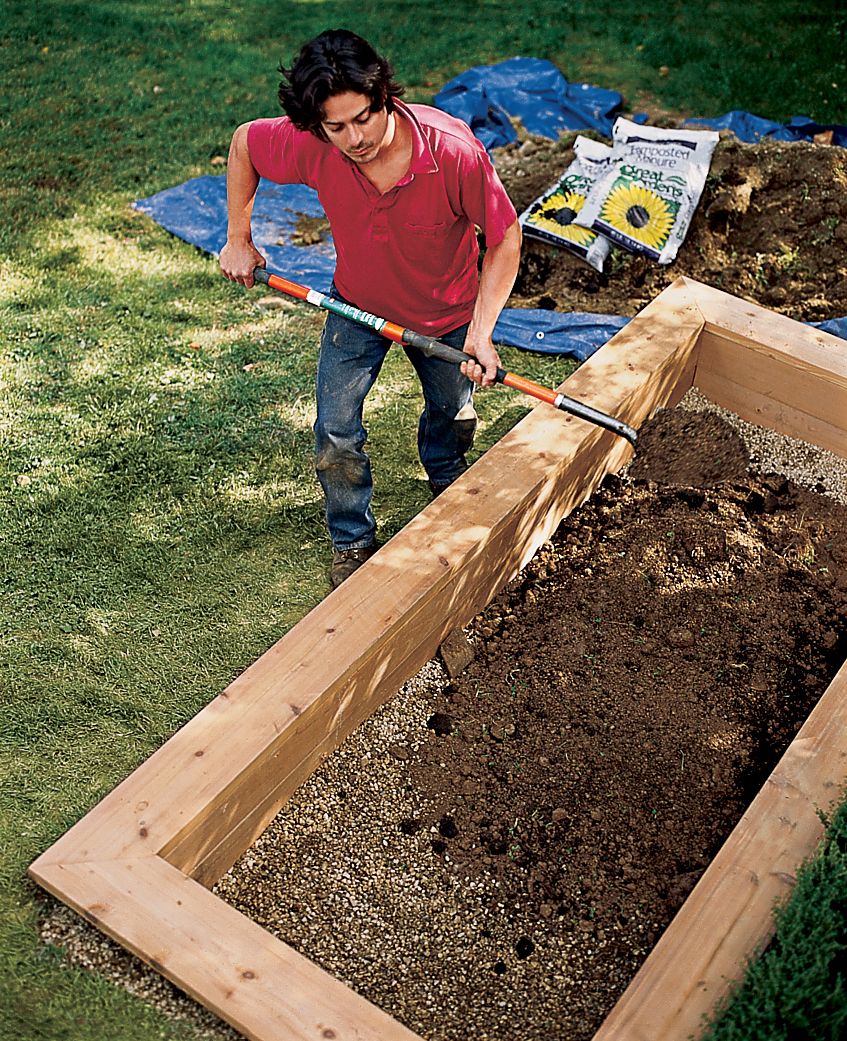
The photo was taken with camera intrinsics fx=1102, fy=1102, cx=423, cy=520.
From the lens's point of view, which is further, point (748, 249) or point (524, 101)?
point (524, 101)

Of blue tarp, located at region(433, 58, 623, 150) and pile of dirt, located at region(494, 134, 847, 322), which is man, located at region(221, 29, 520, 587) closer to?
pile of dirt, located at region(494, 134, 847, 322)

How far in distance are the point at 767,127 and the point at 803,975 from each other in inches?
218

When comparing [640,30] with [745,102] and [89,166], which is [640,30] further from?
[89,166]

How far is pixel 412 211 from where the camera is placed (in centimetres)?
308

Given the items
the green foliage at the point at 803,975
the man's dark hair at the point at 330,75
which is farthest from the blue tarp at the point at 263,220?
the green foliage at the point at 803,975

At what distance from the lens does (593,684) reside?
324cm

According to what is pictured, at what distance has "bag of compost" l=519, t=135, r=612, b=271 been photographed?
5184 mm

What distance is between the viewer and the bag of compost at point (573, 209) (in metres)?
5.18

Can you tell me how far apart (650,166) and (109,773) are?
12.5ft

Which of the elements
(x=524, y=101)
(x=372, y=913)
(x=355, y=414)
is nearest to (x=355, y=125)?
(x=355, y=414)

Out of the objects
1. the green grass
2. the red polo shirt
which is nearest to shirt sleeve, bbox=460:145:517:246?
the red polo shirt

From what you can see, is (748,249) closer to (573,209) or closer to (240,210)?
(573,209)

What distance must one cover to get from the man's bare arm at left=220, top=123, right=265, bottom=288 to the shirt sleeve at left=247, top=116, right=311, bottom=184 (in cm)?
4

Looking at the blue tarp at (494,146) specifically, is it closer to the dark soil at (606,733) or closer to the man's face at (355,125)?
the man's face at (355,125)
